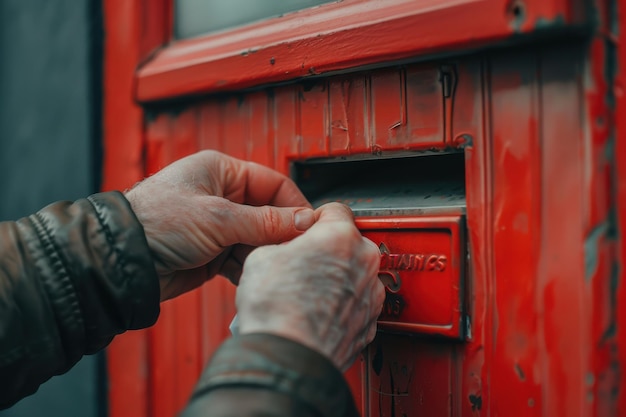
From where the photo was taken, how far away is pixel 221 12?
3.66ft

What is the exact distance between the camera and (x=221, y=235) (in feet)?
2.74

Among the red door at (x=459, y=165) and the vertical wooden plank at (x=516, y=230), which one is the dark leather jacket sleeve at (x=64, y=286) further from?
the vertical wooden plank at (x=516, y=230)

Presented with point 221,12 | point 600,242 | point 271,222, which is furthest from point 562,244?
point 221,12

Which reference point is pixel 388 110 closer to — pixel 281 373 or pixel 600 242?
pixel 600 242

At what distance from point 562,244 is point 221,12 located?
0.75 metres

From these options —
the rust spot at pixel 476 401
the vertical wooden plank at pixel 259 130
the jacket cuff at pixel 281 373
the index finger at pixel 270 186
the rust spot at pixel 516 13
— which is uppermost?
the rust spot at pixel 516 13

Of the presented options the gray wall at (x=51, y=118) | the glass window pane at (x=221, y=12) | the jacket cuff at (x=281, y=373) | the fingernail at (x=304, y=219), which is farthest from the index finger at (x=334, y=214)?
the gray wall at (x=51, y=118)

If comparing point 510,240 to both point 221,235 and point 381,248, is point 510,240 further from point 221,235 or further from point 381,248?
point 221,235

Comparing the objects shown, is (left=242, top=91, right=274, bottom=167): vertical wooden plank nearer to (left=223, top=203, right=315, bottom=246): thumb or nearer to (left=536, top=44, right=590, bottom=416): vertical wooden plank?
(left=223, top=203, right=315, bottom=246): thumb

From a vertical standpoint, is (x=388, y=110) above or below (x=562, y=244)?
above

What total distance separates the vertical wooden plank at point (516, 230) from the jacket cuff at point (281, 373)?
264 millimetres

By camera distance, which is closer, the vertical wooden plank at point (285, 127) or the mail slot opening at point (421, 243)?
the mail slot opening at point (421, 243)

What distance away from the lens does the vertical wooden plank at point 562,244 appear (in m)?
0.69

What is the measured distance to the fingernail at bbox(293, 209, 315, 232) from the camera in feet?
2.71
